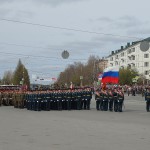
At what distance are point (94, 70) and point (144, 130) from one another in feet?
355

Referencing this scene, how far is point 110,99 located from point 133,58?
335ft

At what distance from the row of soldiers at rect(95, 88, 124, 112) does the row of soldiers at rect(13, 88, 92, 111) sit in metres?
0.82

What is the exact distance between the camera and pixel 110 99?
2602cm

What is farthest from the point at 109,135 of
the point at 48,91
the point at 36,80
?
the point at 36,80

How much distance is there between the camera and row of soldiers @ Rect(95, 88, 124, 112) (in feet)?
82.8

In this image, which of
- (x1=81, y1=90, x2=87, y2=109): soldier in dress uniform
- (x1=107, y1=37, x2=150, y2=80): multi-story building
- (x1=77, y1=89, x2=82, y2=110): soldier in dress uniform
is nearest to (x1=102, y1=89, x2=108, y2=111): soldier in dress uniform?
(x1=81, y1=90, x2=87, y2=109): soldier in dress uniform

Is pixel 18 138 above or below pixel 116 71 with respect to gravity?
below

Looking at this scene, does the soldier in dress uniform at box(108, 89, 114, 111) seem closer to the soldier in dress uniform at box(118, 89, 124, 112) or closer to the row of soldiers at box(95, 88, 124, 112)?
the row of soldiers at box(95, 88, 124, 112)

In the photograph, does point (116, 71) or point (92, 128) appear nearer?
point (92, 128)

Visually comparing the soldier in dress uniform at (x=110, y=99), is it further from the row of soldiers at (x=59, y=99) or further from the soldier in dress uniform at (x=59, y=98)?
the soldier in dress uniform at (x=59, y=98)

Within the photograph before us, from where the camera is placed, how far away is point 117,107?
83.2ft

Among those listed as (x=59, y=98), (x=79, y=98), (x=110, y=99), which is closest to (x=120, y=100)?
(x=110, y=99)

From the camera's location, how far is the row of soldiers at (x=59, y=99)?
26.9m

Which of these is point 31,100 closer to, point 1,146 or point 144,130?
point 144,130
